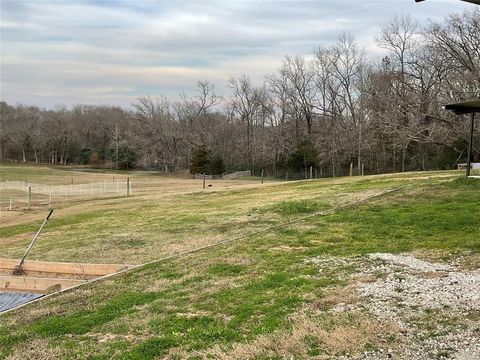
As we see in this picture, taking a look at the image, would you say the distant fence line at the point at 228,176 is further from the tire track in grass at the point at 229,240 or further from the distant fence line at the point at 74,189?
the tire track in grass at the point at 229,240

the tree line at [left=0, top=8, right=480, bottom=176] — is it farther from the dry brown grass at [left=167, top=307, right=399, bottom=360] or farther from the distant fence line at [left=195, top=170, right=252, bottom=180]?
the dry brown grass at [left=167, top=307, right=399, bottom=360]

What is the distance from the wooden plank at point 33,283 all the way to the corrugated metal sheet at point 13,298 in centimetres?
19

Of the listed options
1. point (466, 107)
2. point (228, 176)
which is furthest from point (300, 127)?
point (466, 107)

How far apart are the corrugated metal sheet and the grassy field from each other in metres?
1.08

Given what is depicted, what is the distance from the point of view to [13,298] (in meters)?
8.18

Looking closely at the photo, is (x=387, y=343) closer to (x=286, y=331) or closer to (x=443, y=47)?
(x=286, y=331)

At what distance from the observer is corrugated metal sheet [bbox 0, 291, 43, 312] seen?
7729 mm

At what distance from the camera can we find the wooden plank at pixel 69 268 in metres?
8.91

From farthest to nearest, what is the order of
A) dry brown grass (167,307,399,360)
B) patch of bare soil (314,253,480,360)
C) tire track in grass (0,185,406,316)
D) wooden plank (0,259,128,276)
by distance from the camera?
wooden plank (0,259,128,276), tire track in grass (0,185,406,316), dry brown grass (167,307,399,360), patch of bare soil (314,253,480,360)

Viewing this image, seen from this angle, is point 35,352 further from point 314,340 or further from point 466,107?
point 466,107

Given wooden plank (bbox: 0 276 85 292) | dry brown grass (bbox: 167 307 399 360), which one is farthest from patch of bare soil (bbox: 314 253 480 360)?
wooden plank (bbox: 0 276 85 292)

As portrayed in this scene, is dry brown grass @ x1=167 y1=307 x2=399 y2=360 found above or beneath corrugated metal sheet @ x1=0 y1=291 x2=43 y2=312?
above

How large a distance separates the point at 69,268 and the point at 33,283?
0.73 m

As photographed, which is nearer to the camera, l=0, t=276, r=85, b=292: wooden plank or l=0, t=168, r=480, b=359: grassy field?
l=0, t=168, r=480, b=359: grassy field
